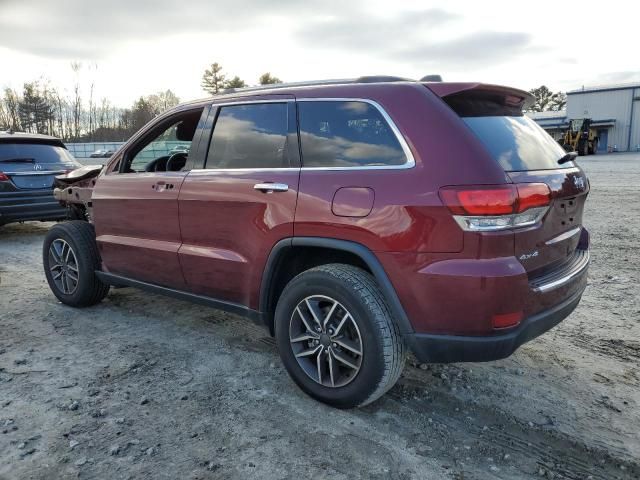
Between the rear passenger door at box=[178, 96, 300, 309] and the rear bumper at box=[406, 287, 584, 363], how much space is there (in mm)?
1007

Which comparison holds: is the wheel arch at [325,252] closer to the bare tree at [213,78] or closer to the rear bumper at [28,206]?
the rear bumper at [28,206]

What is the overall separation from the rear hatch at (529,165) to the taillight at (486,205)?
7 cm

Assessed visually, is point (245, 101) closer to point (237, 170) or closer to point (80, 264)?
point (237, 170)

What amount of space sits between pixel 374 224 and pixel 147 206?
2.08 metres

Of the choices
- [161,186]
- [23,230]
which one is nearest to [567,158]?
[161,186]

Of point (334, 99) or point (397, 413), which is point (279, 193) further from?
point (397, 413)

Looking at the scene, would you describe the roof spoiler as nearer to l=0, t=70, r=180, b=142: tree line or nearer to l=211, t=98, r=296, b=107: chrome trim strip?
l=211, t=98, r=296, b=107: chrome trim strip

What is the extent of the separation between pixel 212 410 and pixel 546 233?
2.09 meters

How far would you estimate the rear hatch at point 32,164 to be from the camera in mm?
7457

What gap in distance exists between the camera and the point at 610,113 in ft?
153

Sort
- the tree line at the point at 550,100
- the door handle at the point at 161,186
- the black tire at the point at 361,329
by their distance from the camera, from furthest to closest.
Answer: the tree line at the point at 550,100 < the door handle at the point at 161,186 < the black tire at the point at 361,329

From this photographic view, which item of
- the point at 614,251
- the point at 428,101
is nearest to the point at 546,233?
the point at 428,101

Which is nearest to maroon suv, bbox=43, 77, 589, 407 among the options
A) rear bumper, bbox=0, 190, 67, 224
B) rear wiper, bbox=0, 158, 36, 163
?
rear bumper, bbox=0, 190, 67, 224

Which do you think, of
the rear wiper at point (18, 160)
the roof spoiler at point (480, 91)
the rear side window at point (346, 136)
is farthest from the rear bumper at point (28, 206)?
the roof spoiler at point (480, 91)
